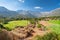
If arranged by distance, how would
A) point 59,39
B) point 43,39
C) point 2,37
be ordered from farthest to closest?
point 59,39 → point 43,39 → point 2,37

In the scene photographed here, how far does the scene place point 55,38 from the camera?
45.4 ft

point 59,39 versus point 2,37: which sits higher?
point 2,37

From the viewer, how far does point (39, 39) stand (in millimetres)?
13148

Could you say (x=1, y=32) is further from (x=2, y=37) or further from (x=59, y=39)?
(x=59, y=39)

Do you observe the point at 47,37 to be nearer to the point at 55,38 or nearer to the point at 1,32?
the point at 55,38

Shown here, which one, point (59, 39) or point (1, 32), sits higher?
point (1, 32)

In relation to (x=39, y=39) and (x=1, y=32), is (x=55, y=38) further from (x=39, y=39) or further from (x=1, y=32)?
(x=1, y=32)

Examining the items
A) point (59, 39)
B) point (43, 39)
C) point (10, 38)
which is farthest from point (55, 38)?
point (10, 38)

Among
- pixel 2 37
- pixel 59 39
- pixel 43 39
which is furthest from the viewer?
pixel 59 39

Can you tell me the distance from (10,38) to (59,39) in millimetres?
5164

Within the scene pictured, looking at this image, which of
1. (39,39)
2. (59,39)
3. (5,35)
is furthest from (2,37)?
(59,39)

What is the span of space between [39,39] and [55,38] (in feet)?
5.59

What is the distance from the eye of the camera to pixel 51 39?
13297mm

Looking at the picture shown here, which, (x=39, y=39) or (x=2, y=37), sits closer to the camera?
(x=2, y=37)
